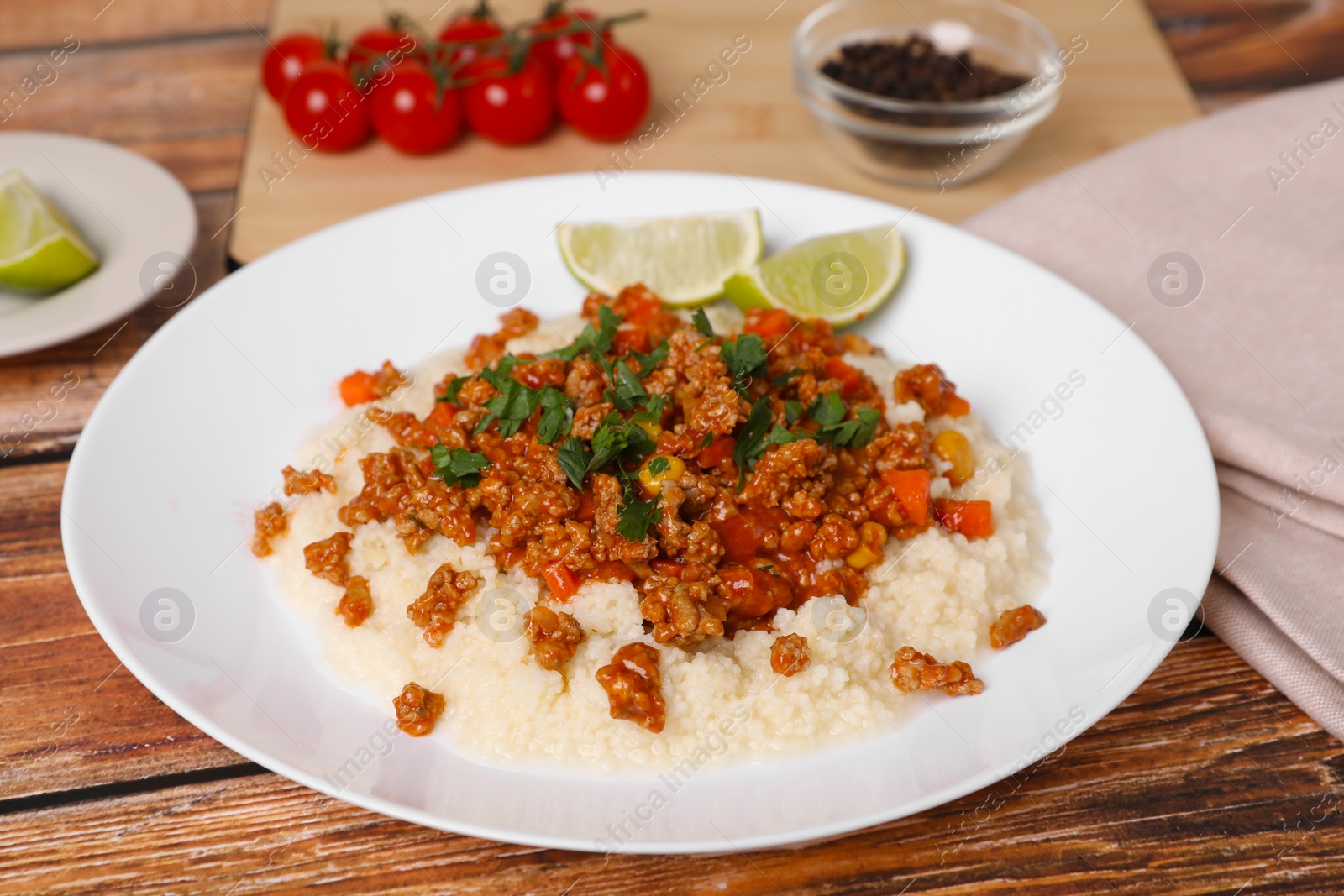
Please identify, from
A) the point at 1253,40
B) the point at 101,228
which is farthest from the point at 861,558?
the point at 1253,40

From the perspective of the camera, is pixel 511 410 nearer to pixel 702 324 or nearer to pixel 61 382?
pixel 702 324

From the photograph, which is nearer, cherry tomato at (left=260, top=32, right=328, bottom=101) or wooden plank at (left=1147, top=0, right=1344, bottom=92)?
cherry tomato at (left=260, top=32, right=328, bottom=101)

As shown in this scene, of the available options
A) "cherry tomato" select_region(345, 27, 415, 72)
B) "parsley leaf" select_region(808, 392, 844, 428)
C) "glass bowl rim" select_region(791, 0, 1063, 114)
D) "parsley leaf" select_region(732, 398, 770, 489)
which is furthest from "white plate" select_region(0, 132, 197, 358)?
"glass bowl rim" select_region(791, 0, 1063, 114)

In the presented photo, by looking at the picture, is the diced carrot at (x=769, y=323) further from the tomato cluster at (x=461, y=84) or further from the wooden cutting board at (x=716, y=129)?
the tomato cluster at (x=461, y=84)

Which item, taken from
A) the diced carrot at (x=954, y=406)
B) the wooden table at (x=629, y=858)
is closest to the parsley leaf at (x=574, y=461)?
the wooden table at (x=629, y=858)

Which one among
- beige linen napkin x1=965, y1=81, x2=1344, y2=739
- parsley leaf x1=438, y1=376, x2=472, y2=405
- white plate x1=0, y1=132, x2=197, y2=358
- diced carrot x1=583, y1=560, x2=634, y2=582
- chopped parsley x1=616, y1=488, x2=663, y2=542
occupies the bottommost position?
beige linen napkin x1=965, y1=81, x2=1344, y2=739

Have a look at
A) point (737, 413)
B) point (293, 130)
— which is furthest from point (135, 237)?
point (737, 413)

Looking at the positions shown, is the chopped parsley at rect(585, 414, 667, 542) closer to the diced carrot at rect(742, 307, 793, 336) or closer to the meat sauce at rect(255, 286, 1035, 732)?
the meat sauce at rect(255, 286, 1035, 732)

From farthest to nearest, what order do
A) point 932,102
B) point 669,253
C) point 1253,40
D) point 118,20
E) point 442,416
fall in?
point 118,20, point 1253,40, point 932,102, point 669,253, point 442,416
